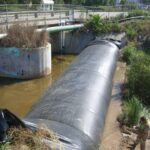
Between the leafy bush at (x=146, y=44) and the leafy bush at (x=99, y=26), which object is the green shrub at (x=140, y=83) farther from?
the leafy bush at (x=99, y=26)

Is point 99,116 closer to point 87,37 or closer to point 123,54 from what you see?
point 123,54

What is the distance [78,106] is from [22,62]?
13.0m

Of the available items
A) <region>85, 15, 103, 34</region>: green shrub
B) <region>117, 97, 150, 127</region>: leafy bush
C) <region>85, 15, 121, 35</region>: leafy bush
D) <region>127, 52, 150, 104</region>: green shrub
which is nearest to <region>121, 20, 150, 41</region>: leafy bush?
<region>85, 15, 121, 35</region>: leafy bush

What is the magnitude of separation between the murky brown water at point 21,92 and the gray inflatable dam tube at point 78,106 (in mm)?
5302

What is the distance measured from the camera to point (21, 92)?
18.7m

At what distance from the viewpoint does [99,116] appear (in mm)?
8445

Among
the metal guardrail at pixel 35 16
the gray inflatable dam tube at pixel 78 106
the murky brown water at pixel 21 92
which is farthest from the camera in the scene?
the metal guardrail at pixel 35 16

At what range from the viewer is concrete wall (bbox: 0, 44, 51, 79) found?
20.5 meters

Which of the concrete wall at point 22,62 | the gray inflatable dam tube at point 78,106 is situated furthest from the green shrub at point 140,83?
the concrete wall at point 22,62

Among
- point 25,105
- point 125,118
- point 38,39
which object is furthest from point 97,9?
point 125,118

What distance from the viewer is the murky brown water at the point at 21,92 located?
54.1ft

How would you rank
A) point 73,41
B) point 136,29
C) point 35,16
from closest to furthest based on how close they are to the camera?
point 35,16, point 73,41, point 136,29

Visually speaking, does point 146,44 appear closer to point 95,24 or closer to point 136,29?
point 136,29

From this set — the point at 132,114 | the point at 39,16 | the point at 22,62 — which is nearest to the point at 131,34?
the point at 39,16
